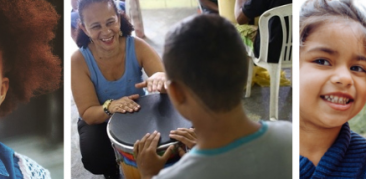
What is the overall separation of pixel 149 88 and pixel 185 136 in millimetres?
176

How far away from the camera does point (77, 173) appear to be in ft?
3.23

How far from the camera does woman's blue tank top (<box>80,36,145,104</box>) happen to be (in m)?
0.95

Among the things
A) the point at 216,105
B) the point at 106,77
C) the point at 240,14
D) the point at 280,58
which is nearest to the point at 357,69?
the point at 280,58

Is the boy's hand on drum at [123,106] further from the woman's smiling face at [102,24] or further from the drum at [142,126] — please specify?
the woman's smiling face at [102,24]

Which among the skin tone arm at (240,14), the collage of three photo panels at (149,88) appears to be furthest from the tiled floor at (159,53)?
the skin tone arm at (240,14)

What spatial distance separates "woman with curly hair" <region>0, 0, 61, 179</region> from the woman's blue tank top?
0.42ft

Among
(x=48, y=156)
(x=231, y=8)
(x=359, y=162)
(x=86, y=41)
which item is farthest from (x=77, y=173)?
(x=359, y=162)

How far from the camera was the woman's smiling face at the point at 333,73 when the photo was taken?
0.88 metres

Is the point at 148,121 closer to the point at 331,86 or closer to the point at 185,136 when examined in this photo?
the point at 185,136

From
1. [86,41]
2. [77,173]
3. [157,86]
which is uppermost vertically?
[86,41]

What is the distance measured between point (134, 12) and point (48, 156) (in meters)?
0.48

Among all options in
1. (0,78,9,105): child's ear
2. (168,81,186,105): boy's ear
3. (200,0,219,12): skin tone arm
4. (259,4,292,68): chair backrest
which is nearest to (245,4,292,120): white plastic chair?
(259,4,292,68): chair backrest

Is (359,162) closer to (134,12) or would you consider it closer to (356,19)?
(356,19)

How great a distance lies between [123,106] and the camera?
96 cm
